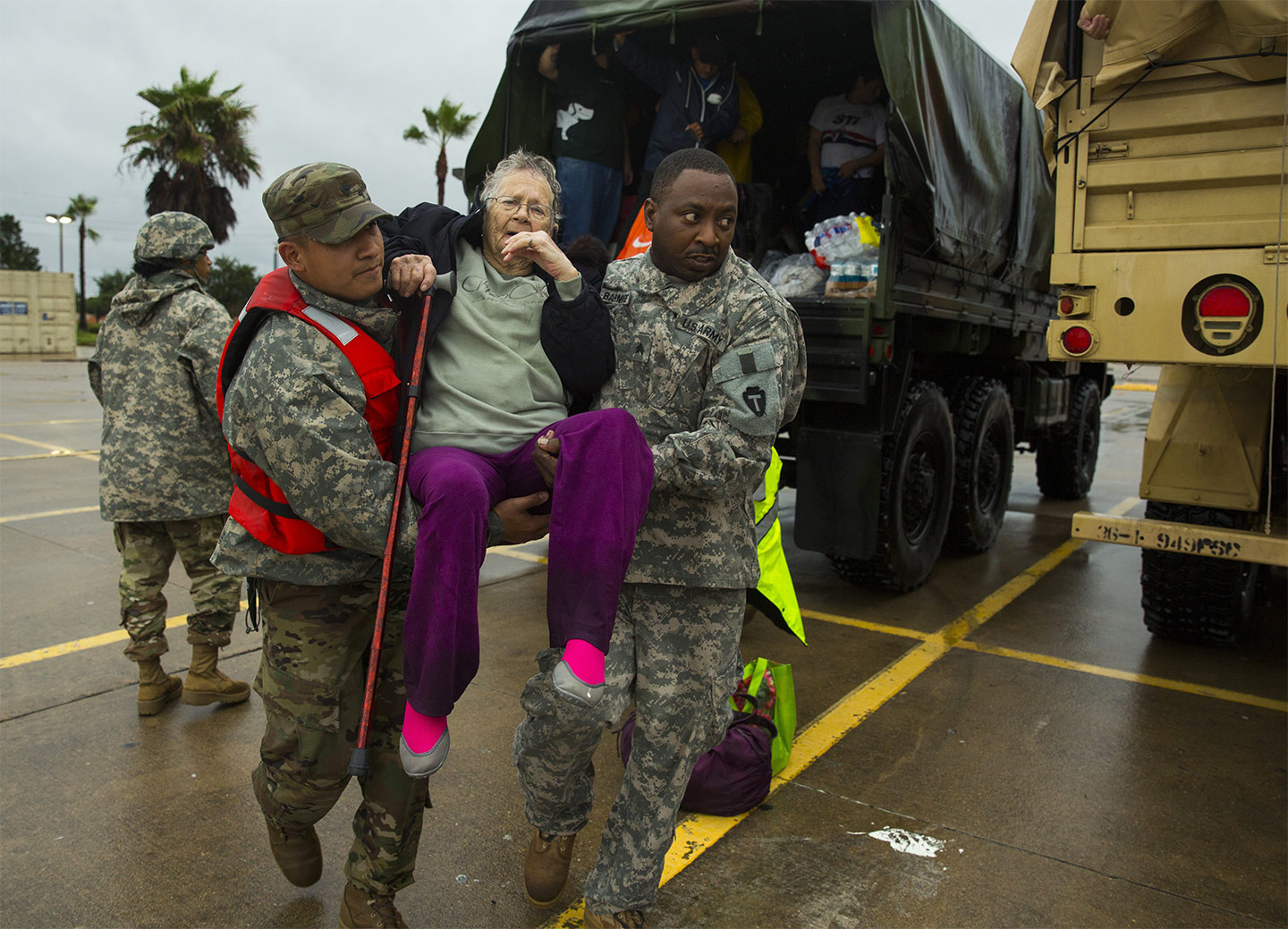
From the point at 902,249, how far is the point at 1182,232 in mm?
1307

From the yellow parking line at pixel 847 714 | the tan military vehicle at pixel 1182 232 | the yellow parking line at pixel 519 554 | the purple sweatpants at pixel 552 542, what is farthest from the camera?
the yellow parking line at pixel 519 554

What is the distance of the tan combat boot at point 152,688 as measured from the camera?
147 inches

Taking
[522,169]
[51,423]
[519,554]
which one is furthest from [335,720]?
[51,423]

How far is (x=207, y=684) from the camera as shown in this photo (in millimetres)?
3828

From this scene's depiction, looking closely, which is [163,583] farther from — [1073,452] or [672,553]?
[1073,452]

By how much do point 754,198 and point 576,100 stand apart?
1.15m

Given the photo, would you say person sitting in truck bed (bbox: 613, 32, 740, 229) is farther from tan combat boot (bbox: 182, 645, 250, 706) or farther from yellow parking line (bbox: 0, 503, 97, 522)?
yellow parking line (bbox: 0, 503, 97, 522)

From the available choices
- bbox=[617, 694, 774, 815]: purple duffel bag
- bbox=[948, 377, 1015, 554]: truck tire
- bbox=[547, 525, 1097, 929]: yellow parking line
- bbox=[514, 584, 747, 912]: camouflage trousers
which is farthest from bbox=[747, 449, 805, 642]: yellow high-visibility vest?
bbox=[948, 377, 1015, 554]: truck tire

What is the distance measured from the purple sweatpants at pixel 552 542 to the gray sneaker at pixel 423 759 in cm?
7

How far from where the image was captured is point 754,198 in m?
5.63

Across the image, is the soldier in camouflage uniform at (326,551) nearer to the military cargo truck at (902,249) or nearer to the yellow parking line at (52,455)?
the military cargo truck at (902,249)

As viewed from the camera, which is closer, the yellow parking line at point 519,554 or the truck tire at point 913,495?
the truck tire at point 913,495

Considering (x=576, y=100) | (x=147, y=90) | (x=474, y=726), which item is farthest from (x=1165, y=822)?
(x=147, y=90)

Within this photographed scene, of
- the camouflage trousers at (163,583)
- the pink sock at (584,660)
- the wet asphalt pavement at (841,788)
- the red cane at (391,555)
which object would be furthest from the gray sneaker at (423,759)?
the camouflage trousers at (163,583)
